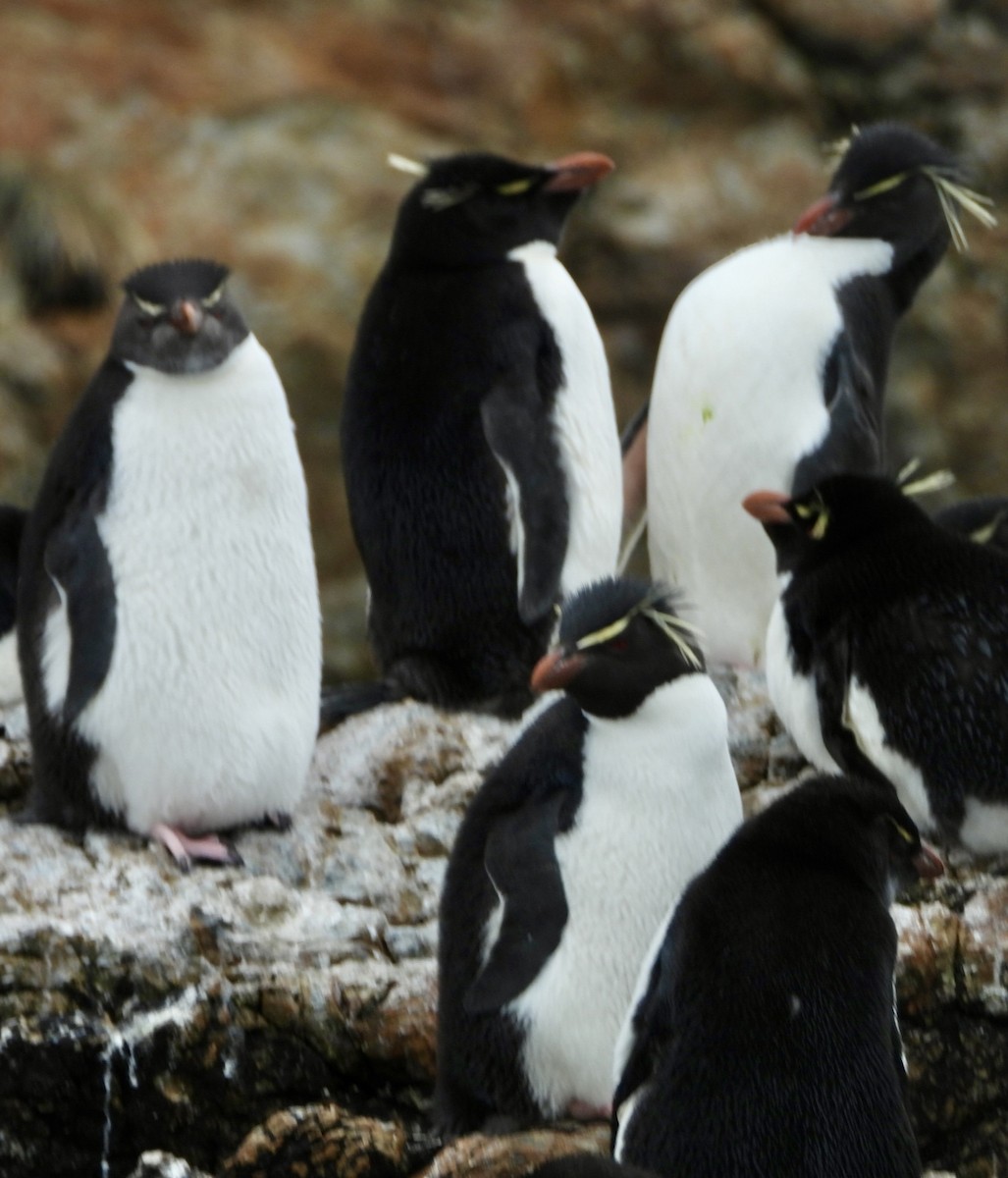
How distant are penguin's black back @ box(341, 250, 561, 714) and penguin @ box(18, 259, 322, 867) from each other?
0.60m

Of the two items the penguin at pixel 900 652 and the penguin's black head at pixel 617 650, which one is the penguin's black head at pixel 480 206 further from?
the penguin's black head at pixel 617 650

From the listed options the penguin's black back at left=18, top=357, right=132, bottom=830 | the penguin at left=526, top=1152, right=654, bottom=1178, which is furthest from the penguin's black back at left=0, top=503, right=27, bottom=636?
the penguin at left=526, top=1152, right=654, bottom=1178

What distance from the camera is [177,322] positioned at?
434cm

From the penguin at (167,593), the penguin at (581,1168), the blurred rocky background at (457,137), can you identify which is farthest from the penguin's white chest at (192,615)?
the blurred rocky background at (457,137)

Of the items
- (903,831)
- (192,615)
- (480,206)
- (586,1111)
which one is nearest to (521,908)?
(586,1111)

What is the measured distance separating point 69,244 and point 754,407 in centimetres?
727

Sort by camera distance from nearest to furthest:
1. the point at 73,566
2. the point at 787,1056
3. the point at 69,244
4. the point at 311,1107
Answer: the point at 787,1056
the point at 311,1107
the point at 73,566
the point at 69,244

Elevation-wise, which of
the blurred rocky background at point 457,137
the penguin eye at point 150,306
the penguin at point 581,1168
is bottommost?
the blurred rocky background at point 457,137

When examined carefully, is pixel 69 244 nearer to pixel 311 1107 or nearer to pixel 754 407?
pixel 754 407

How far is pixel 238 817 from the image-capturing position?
445 centimetres

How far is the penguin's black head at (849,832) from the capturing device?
3.35 metres

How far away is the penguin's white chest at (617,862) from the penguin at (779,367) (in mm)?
1309

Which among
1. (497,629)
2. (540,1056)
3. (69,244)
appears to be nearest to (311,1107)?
(540,1056)

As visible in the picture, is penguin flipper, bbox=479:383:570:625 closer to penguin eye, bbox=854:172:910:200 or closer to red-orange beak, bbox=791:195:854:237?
red-orange beak, bbox=791:195:854:237
